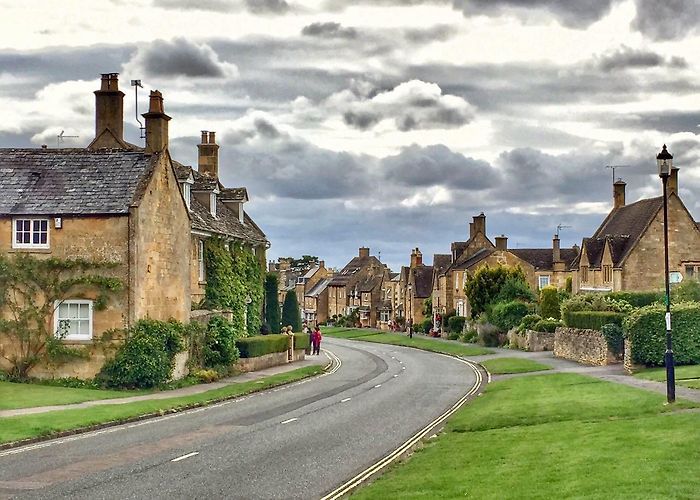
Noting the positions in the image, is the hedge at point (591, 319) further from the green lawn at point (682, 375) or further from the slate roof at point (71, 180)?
the slate roof at point (71, 180)

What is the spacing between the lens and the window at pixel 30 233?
38438mm

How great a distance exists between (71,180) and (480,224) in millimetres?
67776

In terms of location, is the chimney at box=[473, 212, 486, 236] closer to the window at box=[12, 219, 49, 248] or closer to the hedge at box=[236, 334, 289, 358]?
the hedge at box=[236, 334, 289, 358]

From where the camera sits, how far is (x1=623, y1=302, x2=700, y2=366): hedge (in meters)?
39.3

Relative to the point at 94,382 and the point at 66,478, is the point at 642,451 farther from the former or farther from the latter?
the point at 94,382

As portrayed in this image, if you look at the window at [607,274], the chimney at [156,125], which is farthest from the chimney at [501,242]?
the chimney at [156,125]

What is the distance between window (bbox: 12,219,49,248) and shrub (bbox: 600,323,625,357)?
27.1 meters

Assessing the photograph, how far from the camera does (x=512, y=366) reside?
51531 millimetres

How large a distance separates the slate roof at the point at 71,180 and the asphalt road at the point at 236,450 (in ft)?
33.5

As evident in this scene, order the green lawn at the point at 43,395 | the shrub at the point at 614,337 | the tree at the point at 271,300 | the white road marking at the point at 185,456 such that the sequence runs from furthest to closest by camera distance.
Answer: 1. the tree at the point at 271,300
2. the shrub at the point at 614,337
3. the green lawn at the point at 43,395
4. the white road marking at the point at 185,456

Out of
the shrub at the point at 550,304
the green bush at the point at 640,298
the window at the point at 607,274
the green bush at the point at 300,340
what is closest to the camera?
the green bush at the point at 640,298

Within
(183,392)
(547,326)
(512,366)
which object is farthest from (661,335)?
(547,326)

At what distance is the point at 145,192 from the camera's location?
38.9m

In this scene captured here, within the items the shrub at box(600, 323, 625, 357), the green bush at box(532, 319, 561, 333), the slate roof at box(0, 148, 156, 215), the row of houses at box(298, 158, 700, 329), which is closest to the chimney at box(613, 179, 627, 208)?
the row of houses at box(298, 158, 700, 329)
